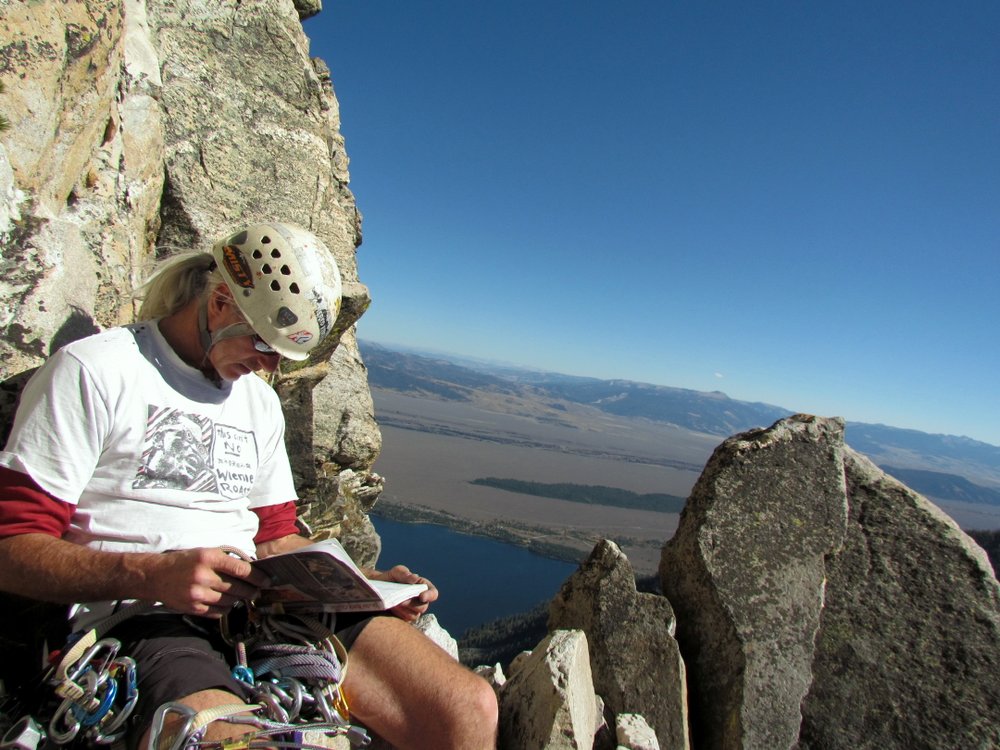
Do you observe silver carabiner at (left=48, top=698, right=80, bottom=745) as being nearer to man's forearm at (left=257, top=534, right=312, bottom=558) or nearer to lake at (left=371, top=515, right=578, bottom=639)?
man's forearm at (left=257, top=534, right=312, bottom=558)

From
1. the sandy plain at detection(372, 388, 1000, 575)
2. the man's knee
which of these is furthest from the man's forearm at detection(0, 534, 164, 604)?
the sandy plain at detection(372, 388, 1000, 575)

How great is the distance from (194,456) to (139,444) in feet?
1.04

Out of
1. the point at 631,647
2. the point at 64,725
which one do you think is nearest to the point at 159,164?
the point at 64,725

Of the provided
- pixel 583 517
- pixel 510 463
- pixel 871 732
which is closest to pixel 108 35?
pixel 871 732

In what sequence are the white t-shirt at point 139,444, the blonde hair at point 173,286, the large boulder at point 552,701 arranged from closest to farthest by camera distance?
the white t-shirt at point 139,444, the blonde hair at point 173,286, the large boulder at point 552,701

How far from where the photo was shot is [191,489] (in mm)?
3326

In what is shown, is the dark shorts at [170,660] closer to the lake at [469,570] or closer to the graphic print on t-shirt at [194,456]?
the graphic print on t-shirt at [194,456]

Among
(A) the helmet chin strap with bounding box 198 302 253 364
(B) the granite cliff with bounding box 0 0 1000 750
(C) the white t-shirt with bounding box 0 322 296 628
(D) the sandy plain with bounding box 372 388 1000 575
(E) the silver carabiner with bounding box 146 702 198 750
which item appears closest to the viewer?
(E) the silver carabiner with bounding box 146 702 198 750

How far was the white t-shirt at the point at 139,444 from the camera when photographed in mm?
2779

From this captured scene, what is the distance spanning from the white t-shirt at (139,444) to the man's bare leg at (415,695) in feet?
3.26

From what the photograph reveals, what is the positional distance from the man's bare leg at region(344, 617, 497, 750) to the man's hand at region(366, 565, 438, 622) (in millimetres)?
167

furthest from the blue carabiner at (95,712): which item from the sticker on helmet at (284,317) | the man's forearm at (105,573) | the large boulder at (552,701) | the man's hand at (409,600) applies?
the large boulder at (552,701)

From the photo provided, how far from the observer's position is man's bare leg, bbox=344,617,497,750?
328 cm

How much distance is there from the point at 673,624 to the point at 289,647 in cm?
314
